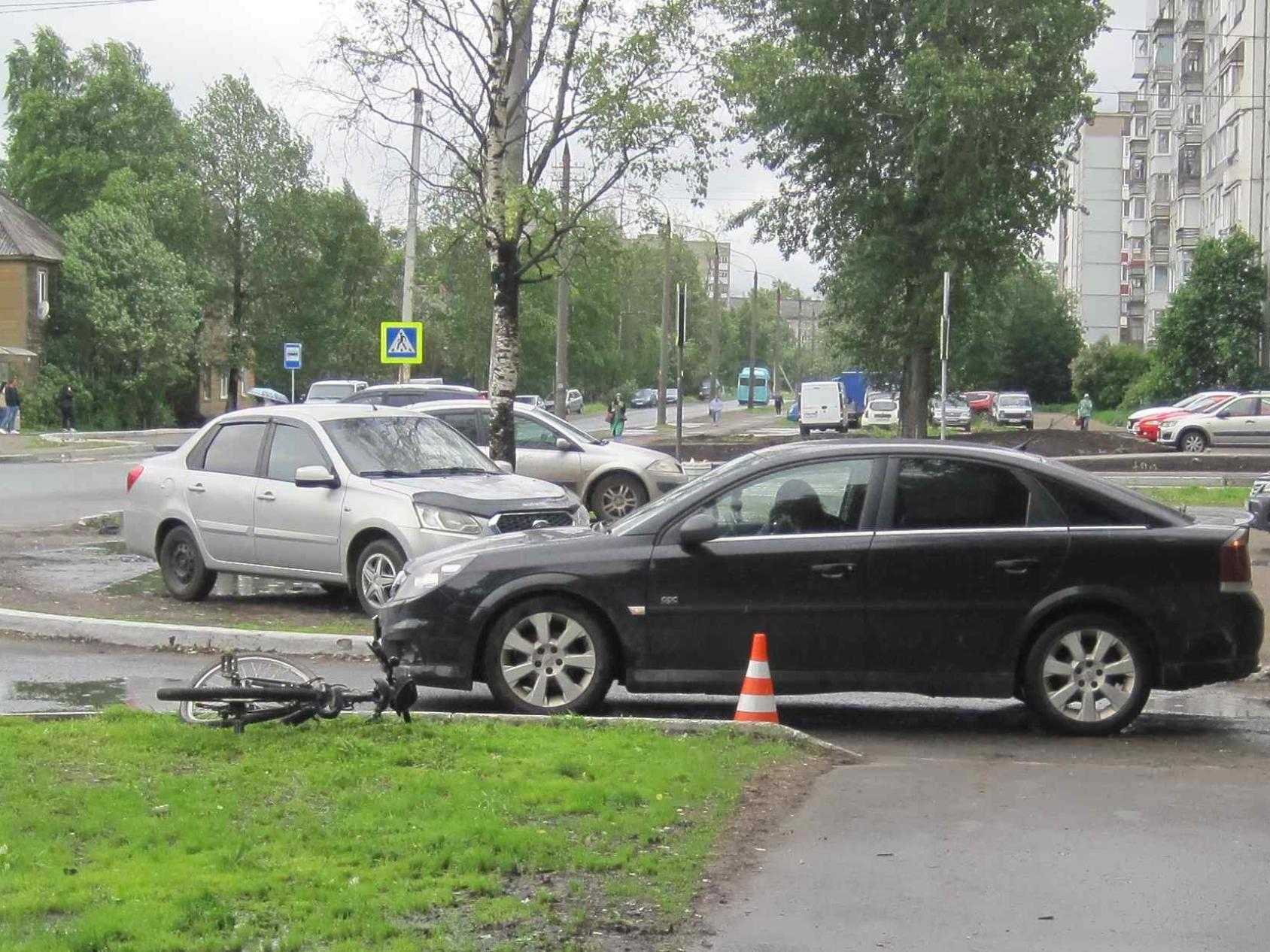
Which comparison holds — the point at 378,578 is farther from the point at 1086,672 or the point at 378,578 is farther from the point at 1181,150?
the point at 1181,150

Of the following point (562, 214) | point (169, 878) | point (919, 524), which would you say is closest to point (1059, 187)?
point (562, 214)

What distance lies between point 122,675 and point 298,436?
3.71 metres

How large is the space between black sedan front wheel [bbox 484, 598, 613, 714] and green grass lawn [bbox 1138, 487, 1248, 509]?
17.2m

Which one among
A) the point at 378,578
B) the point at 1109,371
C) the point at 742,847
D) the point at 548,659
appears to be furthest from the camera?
the point at 1109,371

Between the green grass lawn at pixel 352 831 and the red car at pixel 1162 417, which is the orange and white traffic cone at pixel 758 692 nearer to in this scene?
the green grass lawn at pixel 352 831

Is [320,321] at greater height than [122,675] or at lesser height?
greater

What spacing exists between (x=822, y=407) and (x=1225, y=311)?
1570 cm

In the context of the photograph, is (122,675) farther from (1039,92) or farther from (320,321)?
(320,321)

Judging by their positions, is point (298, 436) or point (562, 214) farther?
point (562, 214)

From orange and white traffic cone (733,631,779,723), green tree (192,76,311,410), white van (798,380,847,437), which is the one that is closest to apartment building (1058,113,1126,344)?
white van (798,380,847,437)

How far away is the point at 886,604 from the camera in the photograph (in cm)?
905

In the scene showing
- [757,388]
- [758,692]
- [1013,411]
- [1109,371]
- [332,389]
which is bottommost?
[758,692]

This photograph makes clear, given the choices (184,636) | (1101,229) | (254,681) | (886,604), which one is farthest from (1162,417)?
(1101,229)

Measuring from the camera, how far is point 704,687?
9.11 metres
